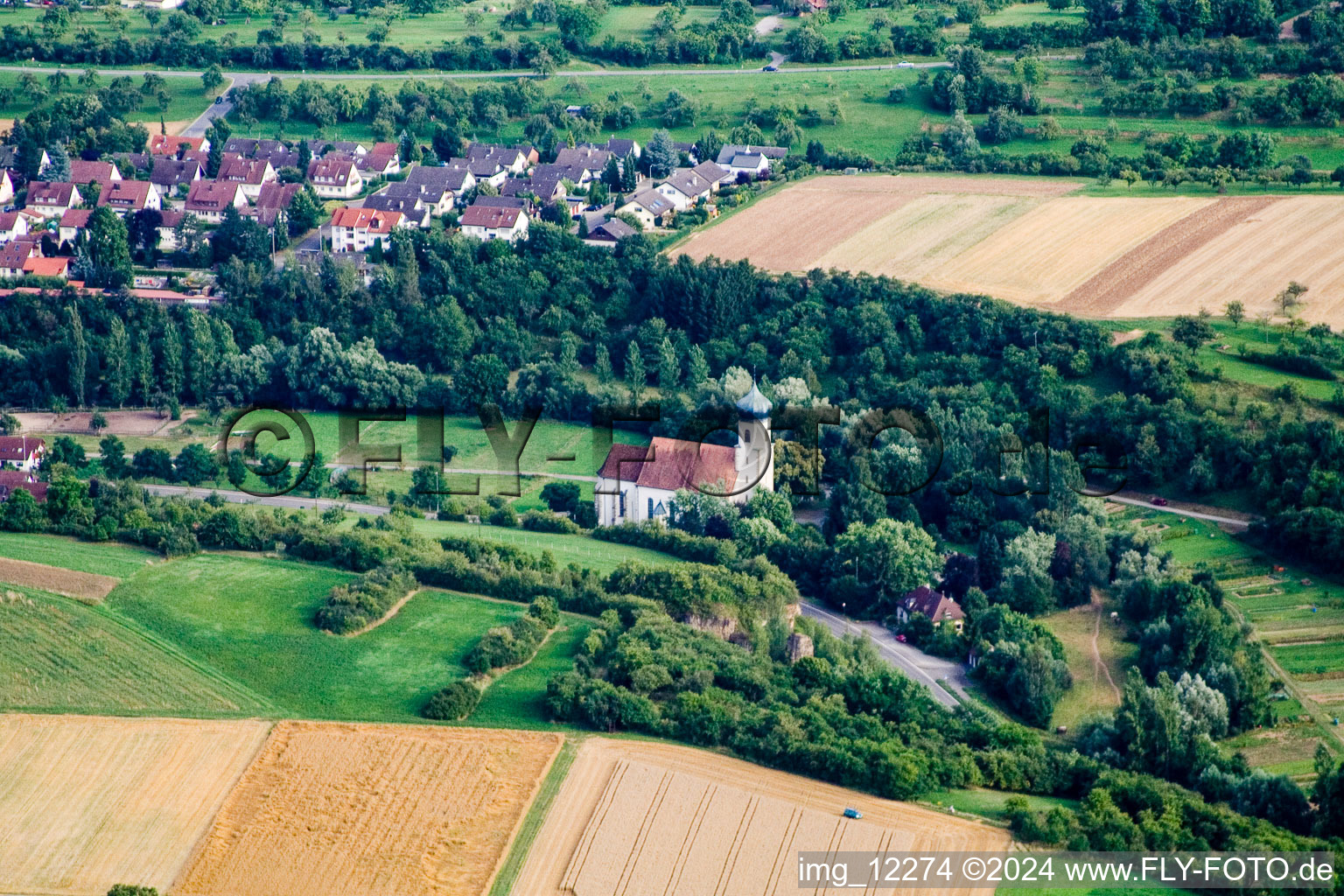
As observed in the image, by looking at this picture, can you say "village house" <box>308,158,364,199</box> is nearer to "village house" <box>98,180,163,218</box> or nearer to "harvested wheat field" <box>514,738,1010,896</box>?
"village house" <box>98,180,163,218</box>

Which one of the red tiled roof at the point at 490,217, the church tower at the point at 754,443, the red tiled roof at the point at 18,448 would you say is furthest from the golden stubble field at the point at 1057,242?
the red tiled roof at the point at 18,448

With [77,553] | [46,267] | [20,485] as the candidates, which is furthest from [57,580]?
[46,267]

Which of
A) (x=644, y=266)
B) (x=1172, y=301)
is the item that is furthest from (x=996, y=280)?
(x=644, y=266)

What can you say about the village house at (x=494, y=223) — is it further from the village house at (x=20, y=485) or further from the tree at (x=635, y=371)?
the village house at (x=20, y=485)

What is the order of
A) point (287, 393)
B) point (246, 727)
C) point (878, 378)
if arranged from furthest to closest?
1. point (287, 393)
2. point (878, 378)
3. point (246, 727)

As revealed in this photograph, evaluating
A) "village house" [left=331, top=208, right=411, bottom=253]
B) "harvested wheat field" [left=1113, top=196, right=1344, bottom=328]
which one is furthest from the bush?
"village house" [left=331, top=208, right=411, bottom=253]

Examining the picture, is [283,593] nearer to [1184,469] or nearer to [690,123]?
[1184,469]

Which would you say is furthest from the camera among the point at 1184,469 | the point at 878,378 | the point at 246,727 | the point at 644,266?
the point at 644,266
